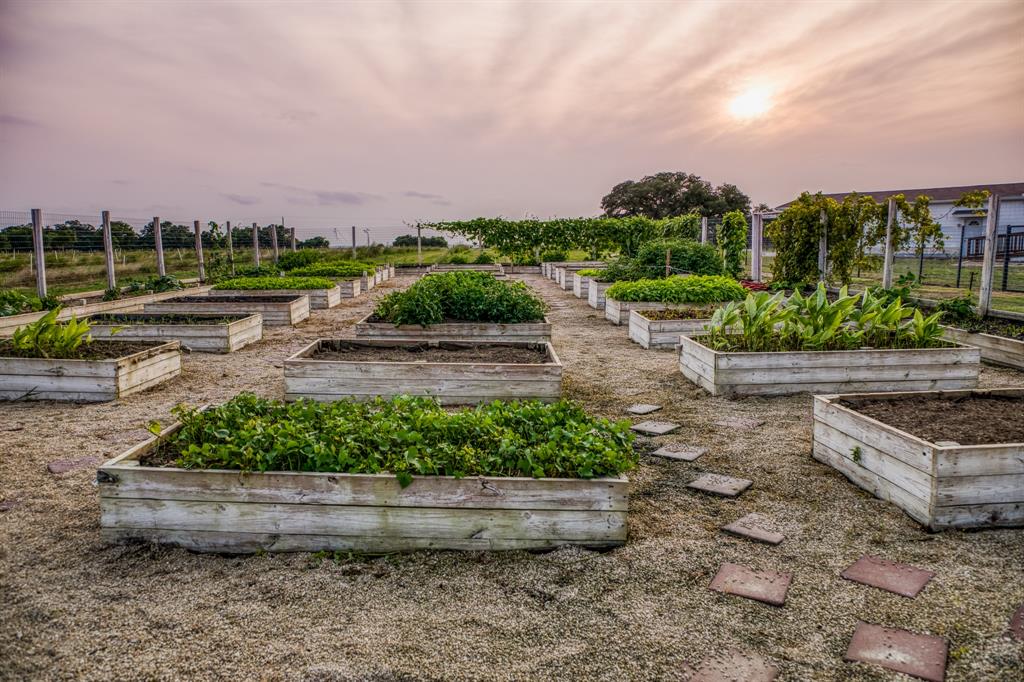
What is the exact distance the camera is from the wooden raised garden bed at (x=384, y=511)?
3141mm

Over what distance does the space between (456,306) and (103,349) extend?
12.7ft

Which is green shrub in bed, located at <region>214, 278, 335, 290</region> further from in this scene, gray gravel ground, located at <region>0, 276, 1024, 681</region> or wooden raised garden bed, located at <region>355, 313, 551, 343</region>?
gray gravel ground, located at <region>0, 276, 1024, 681</region>

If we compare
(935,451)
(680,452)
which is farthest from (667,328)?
(935,451)

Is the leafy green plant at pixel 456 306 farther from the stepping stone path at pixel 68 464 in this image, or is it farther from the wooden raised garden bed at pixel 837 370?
the stepping stone path at pixel 68 464

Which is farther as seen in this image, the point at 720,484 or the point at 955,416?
the point at 955,416

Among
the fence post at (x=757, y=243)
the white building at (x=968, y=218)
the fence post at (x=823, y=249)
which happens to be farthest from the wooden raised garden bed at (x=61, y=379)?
the white building at (x=968, y=218)

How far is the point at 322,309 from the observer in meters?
13.9

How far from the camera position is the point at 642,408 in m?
5.93

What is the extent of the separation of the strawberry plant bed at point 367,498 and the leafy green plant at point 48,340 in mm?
3929

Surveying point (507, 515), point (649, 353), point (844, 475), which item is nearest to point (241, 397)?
point (507, 515)

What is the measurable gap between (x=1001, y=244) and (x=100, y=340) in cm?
3185

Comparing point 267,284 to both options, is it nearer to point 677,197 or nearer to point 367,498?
point 367,498

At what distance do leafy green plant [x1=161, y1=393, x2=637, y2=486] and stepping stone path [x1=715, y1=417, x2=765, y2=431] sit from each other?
1.96 m

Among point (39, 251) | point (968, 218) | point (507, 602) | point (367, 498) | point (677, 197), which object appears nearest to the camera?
point (507, 602)
